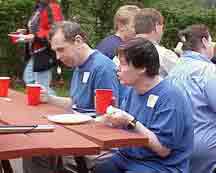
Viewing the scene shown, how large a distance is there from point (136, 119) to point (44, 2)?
4.25m

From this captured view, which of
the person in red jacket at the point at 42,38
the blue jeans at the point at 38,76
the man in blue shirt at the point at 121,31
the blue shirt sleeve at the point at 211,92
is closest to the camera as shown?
Result: the blue shirt sleeve at the point at 211,92

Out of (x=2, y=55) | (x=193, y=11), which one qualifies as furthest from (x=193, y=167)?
(x=193, y=11)

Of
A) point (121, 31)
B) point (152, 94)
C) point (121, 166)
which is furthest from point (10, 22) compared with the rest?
point (152, 94)

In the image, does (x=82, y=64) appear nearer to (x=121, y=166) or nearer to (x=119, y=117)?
(x=121, y=166)

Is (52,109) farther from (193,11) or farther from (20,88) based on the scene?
(193,11)

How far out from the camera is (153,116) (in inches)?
136

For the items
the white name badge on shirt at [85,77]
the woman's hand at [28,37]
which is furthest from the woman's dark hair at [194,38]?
the woman's hand at [28,37]

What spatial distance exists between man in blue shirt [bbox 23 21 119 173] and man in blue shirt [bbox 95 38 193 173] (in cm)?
69

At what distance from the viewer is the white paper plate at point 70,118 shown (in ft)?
12.0

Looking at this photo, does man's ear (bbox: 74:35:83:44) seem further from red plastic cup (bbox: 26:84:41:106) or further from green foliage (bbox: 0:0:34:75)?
green foliage (bbox: 0:0:34:75)

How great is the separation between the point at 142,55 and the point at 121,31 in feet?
8.25

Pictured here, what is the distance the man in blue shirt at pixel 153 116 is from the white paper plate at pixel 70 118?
0.73 feet

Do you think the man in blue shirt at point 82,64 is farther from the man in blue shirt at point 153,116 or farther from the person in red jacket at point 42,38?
the person in red jacket at point 42,38

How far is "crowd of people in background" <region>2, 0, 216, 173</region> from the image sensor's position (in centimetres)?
342
